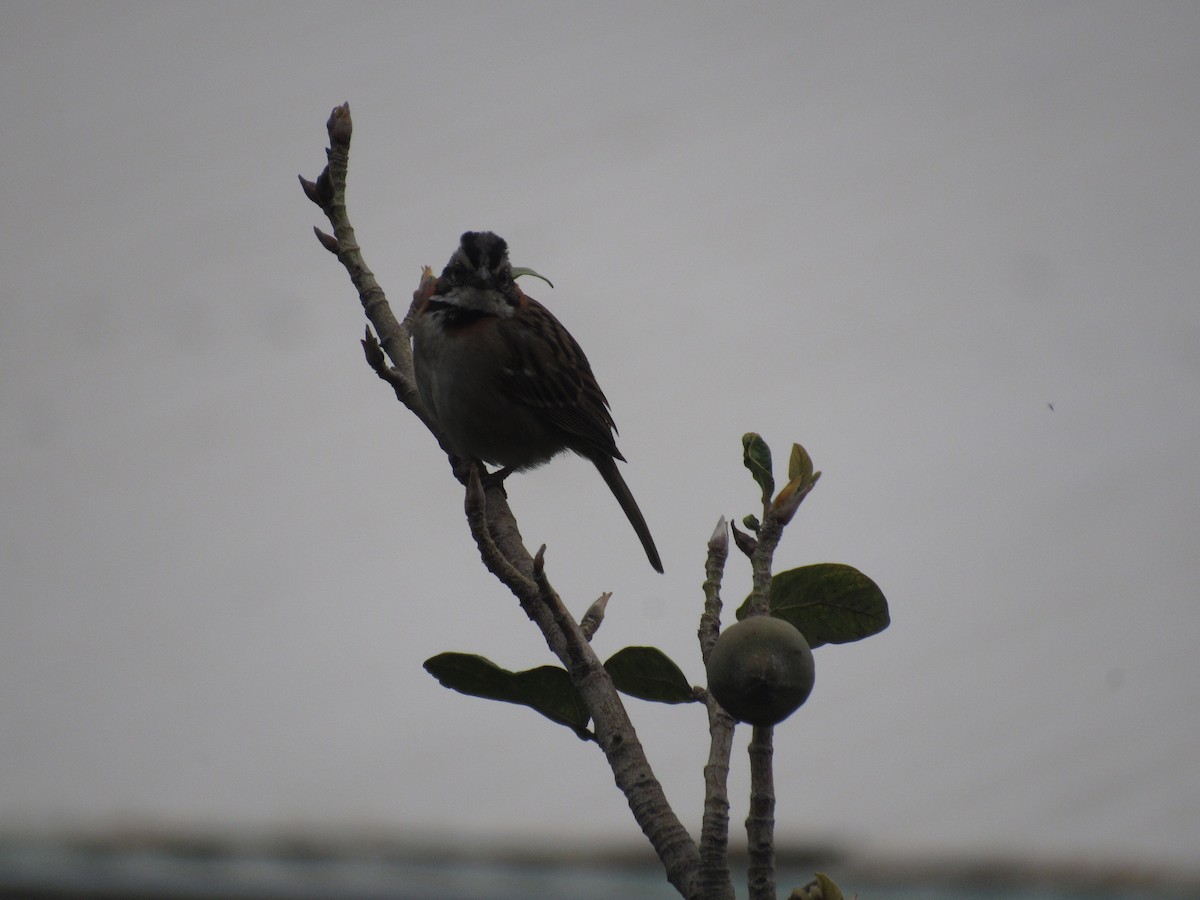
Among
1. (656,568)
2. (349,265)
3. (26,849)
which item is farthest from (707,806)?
(26,849)

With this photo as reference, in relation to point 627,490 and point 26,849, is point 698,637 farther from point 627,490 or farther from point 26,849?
point 26,849

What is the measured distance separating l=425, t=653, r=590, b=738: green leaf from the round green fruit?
1.80 feet

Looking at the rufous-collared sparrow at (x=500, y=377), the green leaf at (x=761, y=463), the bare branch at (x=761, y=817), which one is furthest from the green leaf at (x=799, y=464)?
the rufous-collared sparrow at (x=500, y=377)

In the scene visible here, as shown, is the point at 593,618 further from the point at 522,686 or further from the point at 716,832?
the point at 716,832

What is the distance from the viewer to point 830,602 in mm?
2055

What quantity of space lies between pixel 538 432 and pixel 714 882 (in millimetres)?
3934

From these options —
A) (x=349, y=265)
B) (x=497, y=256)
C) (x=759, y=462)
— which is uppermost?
Answer: (x=497, y=256)

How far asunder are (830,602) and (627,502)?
3.45 m

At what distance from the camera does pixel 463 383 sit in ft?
16.9

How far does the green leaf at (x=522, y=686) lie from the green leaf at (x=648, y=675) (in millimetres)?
91

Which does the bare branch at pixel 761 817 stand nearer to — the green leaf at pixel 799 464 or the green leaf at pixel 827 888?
the green leaf at pixel 827 888

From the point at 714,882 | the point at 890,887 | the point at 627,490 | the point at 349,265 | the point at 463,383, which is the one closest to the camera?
the point at 714,882

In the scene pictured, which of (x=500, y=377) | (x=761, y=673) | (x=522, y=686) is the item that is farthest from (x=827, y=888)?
(x=500, y=377)

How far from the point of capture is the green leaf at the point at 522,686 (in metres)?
2.11
